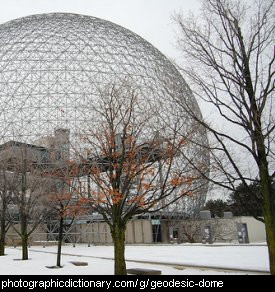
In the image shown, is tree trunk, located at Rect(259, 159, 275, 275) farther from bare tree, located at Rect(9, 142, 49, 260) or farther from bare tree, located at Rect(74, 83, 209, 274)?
bare tree, located at Rect(9, 142, 49, 260)

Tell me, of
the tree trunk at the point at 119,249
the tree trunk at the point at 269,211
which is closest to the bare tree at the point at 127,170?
the tree trunk at the point at 119,249

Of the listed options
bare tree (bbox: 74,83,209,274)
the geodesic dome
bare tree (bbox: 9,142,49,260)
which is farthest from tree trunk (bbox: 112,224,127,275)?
the geodesic dome

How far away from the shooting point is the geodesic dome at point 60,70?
3359 cm

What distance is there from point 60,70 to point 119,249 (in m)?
27.8

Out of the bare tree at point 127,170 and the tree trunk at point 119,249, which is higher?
the bare tree at point 127,170

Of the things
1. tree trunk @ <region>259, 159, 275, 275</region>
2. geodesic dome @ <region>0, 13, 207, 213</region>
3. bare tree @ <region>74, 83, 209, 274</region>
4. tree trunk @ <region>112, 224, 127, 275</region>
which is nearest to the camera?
tree trunk @ <region>259, 159, 275, 275</region>

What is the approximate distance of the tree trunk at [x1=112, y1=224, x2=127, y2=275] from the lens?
1041cm

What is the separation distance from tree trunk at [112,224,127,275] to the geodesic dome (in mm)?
20748

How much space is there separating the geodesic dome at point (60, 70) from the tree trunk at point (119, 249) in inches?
817

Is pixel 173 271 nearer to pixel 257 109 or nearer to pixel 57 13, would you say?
pixel 257 109

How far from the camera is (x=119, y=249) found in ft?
34.8

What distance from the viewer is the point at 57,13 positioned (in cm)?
4434

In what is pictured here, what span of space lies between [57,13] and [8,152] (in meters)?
27.0

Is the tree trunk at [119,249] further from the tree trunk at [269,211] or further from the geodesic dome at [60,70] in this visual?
the geodesic dome at [60,70]
